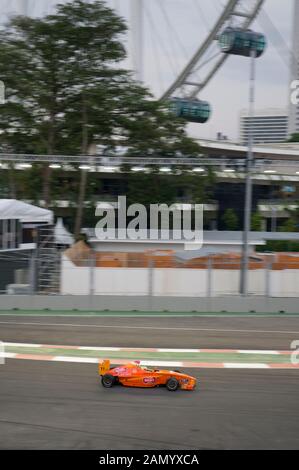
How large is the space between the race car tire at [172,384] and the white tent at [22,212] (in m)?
13.5

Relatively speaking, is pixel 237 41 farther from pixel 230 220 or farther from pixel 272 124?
pixel 272 124

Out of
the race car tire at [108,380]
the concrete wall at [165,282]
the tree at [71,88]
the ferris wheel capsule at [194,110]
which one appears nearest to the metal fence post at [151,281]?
the concrete wall at [165,282]

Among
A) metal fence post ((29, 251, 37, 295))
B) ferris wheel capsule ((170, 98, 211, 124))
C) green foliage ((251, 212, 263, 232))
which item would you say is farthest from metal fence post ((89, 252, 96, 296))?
ferris wheel capsule ((170, 98, 211, 124))

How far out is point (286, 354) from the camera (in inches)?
490

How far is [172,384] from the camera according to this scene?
9.41 meters

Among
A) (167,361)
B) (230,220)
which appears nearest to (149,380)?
(167,361)

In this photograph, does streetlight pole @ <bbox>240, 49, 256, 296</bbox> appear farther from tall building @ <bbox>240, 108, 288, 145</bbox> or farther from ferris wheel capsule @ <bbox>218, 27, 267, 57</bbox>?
tall building @ <bbox>240, 108, 288, 145</bbox>

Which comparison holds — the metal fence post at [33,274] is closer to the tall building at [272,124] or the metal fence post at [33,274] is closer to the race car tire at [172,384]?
the race car tire at [172,384]

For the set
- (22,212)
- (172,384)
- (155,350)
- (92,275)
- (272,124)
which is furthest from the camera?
(272,124)

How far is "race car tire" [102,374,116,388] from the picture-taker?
9.51 m

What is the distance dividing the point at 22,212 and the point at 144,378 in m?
13.9

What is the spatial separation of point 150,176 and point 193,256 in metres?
15.4

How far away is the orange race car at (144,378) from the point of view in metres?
9.43

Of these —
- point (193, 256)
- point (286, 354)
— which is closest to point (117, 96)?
point (193, 256)
